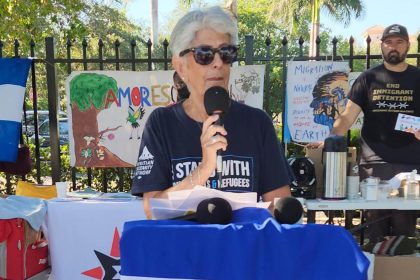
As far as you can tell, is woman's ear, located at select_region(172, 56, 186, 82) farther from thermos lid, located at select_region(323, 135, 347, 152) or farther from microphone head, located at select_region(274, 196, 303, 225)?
thermos lid, located at select_region(323, 135, 347, 152)

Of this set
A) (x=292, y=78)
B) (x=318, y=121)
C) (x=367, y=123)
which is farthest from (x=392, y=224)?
(x=292, y=78)

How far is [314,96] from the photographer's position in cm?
529

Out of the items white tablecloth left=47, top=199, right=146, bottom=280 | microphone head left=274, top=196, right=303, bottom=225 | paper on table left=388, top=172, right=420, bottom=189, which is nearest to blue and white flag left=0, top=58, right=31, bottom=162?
white tablecloth left=47, top=199, right=146, bottom=280

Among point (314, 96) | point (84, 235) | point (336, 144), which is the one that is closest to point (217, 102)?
point (84, 235)

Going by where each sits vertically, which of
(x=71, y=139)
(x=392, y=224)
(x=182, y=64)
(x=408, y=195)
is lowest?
(x=392, y=224)

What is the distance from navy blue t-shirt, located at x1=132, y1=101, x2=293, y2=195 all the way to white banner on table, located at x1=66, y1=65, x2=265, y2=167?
3.37m

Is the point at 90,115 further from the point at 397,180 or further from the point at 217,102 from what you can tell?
the point at 217,102

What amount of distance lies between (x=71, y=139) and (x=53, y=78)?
2.36 ft

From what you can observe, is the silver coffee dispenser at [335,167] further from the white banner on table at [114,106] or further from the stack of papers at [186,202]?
the stack of papers at [186,202]

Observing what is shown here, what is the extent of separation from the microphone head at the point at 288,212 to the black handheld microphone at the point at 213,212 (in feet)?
0.43

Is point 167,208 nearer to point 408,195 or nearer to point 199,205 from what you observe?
point 199,205

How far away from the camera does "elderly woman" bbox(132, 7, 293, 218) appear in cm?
168

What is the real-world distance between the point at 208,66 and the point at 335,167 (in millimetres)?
2392

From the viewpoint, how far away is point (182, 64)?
174cm
